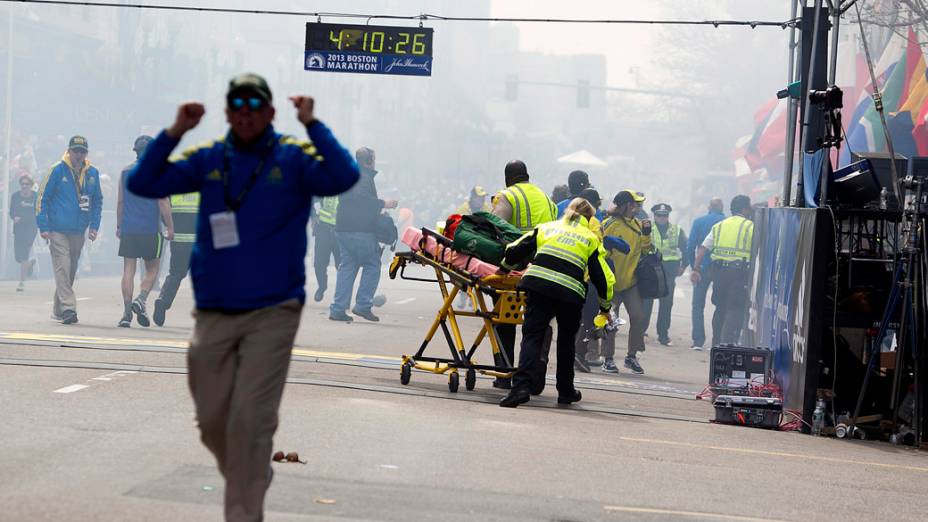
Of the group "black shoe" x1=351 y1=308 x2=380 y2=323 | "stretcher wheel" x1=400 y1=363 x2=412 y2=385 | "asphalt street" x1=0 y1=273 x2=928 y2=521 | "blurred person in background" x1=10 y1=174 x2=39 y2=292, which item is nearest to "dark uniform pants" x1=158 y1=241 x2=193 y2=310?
"black shoe" x1=351 y1=308 x2=380 y2=323

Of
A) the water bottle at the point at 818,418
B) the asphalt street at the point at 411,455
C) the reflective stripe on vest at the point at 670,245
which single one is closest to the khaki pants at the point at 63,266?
the asphalt street at the point at 411,455

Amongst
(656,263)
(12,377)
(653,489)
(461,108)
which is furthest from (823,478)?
(461,108)

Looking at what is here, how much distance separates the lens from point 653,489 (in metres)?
8.85

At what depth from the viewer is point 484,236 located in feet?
42.0

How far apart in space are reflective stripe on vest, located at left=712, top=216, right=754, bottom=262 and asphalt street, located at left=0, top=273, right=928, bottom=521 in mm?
7193

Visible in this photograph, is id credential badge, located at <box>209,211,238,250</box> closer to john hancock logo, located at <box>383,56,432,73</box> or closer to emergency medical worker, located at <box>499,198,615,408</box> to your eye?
emergency medical worker, located at <box>499,198,615,408</box>

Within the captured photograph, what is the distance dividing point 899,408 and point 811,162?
2269 mm

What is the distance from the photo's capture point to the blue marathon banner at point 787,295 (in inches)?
504

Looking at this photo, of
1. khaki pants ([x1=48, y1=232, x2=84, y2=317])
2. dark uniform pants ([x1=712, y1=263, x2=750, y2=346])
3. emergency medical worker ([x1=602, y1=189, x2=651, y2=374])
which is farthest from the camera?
dark uniform pants ([x1=712, y1=263, x2=750, y2=346])

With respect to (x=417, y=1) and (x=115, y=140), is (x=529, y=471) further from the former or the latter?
(x=417, y=1)

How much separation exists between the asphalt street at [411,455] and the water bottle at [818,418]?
18cm

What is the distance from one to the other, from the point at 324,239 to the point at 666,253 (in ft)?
16.8

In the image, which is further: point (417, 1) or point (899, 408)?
point (417, 1)

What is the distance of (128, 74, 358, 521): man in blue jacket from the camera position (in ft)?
20.9
